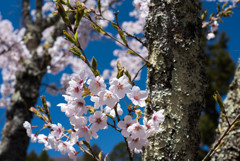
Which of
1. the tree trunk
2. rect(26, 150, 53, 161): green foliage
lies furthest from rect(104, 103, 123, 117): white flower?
rect(26, 150, 53, 161): green foliage

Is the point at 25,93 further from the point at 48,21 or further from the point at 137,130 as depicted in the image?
the point at 137,130

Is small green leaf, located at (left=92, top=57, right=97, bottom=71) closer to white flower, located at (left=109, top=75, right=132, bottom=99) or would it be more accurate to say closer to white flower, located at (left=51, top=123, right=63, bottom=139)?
white flower, located at (left=109, top=75, right=132, bottom=99)

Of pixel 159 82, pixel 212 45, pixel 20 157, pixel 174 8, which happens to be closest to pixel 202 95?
pixel 159 82

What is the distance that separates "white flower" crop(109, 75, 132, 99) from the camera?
0.62 m

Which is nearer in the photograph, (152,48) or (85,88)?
(85,88)

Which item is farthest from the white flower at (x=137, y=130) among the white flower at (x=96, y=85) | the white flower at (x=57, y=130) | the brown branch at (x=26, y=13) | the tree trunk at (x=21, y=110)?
the brown branch at (x=26, y=13)

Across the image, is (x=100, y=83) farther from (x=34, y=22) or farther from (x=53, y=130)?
(x=34, y=22)

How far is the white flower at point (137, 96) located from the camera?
0.66m

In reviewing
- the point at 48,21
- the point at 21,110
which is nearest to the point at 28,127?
the point at 21,110

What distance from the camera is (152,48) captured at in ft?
3.26

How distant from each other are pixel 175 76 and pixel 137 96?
0.94 feet

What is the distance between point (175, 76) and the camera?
2.95 ft

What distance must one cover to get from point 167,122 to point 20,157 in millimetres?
2227

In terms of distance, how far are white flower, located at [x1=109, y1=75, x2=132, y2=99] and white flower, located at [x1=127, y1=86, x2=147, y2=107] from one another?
0.04 meters
